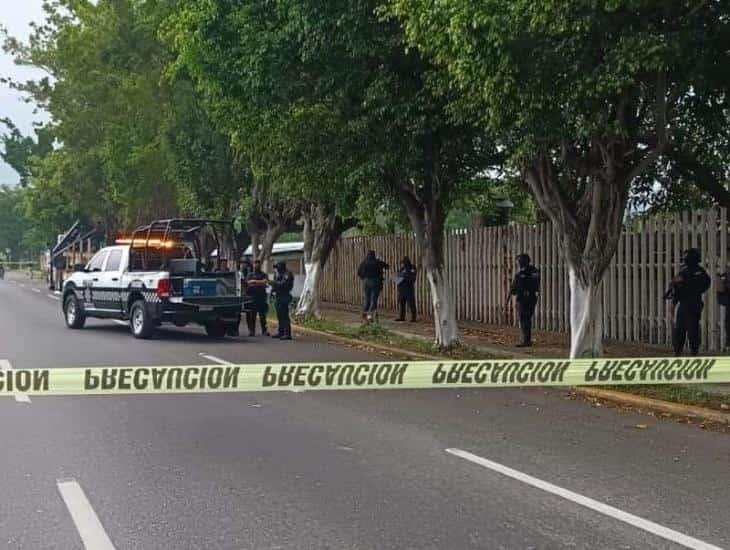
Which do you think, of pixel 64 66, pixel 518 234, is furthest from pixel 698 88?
pixel 64 66

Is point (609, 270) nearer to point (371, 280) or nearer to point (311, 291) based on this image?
point (371, 280)

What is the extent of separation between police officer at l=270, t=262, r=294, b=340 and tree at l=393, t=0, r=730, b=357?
6137 millimetres

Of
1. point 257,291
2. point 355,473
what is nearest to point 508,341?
point 257,291

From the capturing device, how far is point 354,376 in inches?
363

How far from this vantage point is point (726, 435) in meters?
8.29

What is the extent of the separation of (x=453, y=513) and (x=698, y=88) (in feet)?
21.5

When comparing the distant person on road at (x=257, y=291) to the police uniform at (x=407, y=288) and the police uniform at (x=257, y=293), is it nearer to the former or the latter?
the police uniform at (x=257, y=293)

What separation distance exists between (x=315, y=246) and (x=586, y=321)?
10477 millimetres

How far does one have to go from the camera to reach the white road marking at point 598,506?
5070 millimetres

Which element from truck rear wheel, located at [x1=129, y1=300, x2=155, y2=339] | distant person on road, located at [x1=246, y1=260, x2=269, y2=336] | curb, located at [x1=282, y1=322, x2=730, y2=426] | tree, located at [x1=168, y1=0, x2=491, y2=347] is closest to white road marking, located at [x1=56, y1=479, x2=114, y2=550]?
curb, located at [x1=282, y1=322, x2=730, y2=426]

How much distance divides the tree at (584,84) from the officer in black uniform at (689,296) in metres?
1.26

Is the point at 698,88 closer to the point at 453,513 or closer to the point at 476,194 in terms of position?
the point at 453,513

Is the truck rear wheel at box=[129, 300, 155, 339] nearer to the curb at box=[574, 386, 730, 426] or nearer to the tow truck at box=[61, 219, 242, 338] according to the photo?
the tow truck at box=[61, 219, 242, 338]

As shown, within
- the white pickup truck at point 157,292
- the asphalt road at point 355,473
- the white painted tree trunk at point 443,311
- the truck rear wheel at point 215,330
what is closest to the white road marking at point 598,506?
the asphalt road at point 355,473
